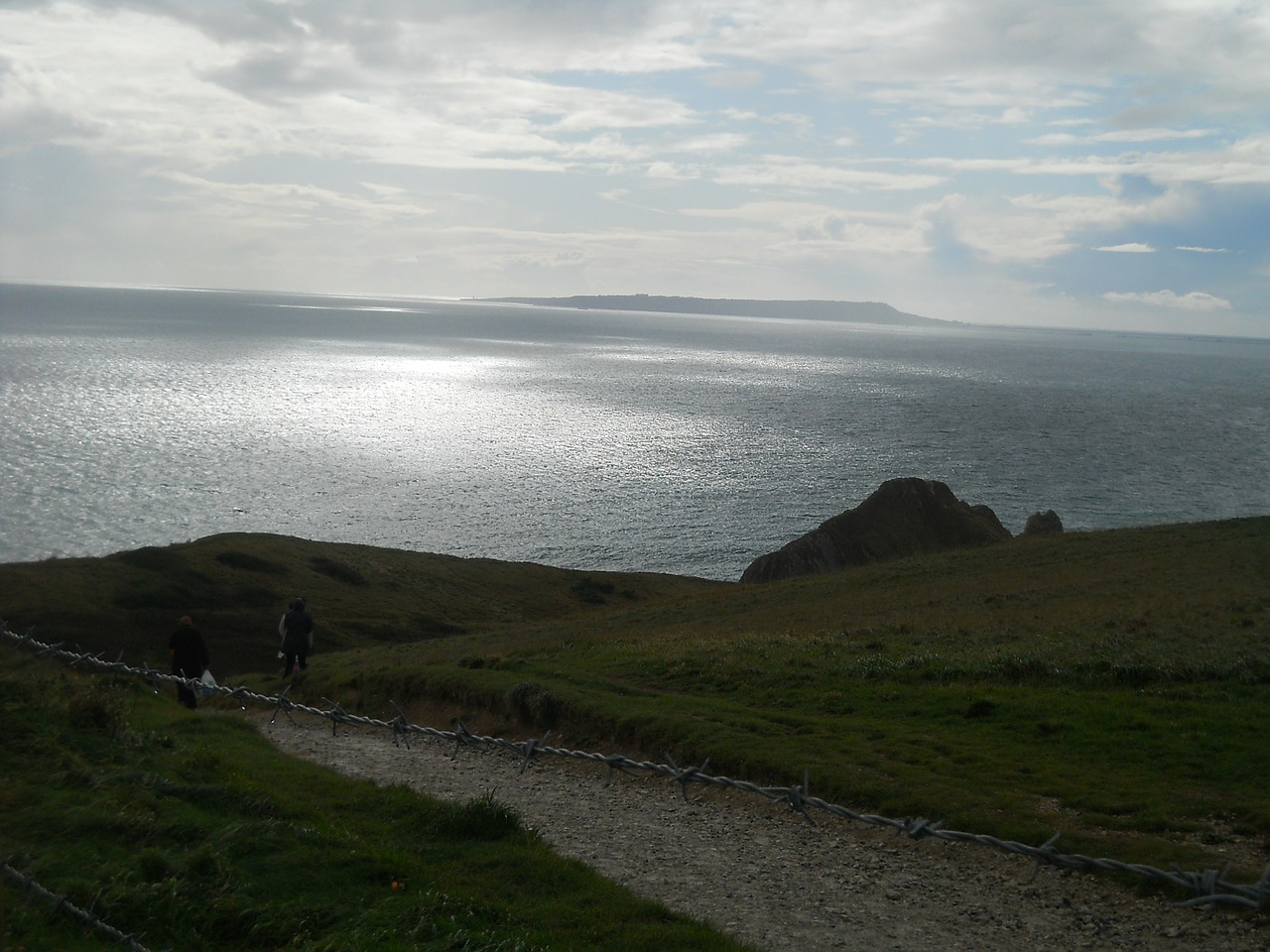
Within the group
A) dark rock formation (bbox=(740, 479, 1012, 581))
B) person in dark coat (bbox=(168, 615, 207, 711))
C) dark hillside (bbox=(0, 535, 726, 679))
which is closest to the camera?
person in dark coat (bbox=(168, 615, 207, 711))

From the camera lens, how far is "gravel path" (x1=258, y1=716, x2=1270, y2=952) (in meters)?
7.12

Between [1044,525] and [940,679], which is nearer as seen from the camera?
[940,679]

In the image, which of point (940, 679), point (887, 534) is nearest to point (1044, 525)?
point (887, 534)

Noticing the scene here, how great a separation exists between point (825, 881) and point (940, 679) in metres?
8.47

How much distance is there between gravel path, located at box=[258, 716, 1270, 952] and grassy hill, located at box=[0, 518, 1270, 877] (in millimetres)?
772

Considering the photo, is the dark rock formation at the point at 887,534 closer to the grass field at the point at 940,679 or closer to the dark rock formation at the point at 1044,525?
the dark rock formation at the point at 1044,525

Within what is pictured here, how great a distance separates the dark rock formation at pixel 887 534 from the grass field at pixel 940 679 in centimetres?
963

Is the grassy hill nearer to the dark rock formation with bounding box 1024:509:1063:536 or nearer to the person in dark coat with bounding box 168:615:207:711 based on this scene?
the person in dark coat with bounding box 168:615:207:711

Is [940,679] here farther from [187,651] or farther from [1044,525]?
[1044,525]

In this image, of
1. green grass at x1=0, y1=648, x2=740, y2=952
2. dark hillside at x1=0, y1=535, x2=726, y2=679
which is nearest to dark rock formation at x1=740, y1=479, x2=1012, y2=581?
dark hillside at x1=0, y1=535, x2=726, y2=679

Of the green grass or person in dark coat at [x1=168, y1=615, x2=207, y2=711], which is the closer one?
the green grass

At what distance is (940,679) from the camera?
16062 millimetres

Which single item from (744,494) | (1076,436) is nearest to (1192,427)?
(1076,436)

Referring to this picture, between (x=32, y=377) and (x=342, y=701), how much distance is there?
145 meters
